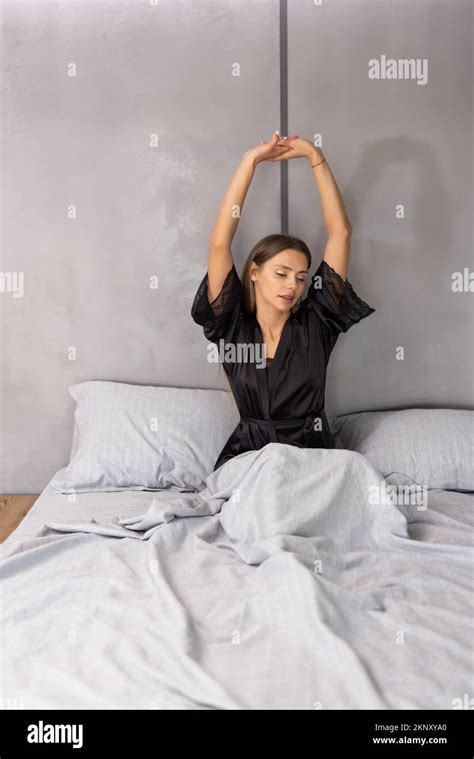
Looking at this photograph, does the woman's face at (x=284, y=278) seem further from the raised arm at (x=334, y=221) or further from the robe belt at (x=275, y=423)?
the robe belt at (x=275, y=423)

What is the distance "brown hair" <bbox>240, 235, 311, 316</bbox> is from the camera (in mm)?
2398

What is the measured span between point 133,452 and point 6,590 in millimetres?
817

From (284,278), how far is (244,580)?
104cm

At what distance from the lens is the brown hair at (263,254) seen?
94.4 inches

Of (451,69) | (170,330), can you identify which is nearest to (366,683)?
(170,330)

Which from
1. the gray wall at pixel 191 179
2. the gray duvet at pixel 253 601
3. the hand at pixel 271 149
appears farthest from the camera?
the gray wall at pixel 191 179

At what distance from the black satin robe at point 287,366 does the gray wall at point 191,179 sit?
350 millimetres

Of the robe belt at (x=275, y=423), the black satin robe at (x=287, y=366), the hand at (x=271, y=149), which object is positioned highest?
the hand at (x=271, y=149)

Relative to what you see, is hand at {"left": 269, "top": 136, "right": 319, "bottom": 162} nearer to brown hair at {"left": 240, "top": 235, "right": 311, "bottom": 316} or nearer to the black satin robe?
brown hair at {"left": 240, "top": 235, "right": 311, "bottom": 316}

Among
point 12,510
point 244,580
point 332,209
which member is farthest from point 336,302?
point 12,510

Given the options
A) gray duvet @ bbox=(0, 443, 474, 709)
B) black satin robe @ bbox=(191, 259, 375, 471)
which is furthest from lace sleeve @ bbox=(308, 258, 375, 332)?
gray duvet @ bbox=(0, 443, 474, 709)

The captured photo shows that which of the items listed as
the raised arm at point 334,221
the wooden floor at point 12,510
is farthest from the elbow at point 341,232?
the wooden floor at point 12,510
